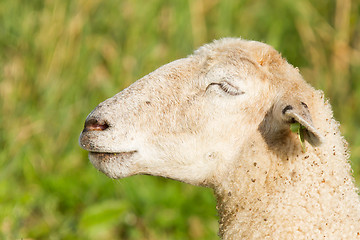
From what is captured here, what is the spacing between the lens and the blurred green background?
16.8ft

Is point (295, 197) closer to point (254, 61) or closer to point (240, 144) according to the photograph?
point (240, 144)

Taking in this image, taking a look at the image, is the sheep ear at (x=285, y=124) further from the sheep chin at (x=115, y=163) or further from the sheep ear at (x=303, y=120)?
the sheep chin at (x=115, y=163)

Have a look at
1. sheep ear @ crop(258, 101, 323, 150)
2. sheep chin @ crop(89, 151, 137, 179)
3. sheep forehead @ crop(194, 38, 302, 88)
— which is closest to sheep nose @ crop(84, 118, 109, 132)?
sheep chin @ crop(89, 151, 137, 179)

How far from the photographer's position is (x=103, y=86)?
581cm

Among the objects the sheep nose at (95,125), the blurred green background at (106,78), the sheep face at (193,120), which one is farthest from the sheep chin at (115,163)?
the blurred green background at (106,78)

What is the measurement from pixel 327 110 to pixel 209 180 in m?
0.66

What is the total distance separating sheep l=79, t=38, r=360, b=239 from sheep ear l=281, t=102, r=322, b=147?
0.05 ft

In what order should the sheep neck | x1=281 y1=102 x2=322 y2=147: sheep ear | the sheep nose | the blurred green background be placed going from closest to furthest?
x1=281 y1=102 x2=322 y2=147: sheep ear < the sheep neck < the sheep nose < the blurred green background

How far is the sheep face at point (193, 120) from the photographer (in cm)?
279

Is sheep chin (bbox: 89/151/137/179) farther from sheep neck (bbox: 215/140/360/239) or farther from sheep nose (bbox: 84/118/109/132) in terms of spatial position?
sheep neck (bbox: 215/140/360/239)

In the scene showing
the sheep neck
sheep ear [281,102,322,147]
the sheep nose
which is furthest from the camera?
the sheep nose

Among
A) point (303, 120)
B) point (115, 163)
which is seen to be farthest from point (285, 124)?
point (115, 163)

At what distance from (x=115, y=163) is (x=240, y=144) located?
600mm

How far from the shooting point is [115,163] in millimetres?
2809
